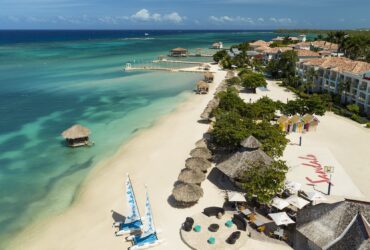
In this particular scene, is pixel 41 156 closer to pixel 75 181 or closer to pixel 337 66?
pixel 75 181

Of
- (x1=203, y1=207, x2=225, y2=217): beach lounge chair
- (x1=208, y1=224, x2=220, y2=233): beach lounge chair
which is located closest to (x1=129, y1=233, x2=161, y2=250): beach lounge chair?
(x1=208, y1=224, x2=220, y2=233): beach lounge chair

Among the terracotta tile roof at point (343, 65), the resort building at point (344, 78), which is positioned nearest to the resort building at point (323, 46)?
the resort building at point (344, 78)

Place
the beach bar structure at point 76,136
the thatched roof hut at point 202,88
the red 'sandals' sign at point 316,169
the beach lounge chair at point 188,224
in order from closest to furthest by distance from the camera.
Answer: the beach lounge chair at point 188,224 < the red 'sandals' sign at point 316,169 < the beach bar structure at point 76,136 < the thatched roof hut at point 202,88

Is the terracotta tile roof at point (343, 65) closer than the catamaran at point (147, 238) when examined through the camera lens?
No

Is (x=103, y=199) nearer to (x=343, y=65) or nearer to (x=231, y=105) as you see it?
(x=231, y=105)

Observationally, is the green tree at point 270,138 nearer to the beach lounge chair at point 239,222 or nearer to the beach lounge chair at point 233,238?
the beach lounge chair at point 239,222

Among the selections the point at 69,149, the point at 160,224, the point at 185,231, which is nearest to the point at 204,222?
A: the point at 185,231
